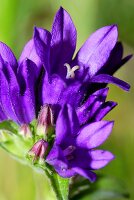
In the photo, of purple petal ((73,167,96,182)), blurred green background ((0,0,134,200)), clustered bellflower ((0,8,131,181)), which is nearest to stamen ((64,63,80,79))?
clustered bellflower ((0,8,131,181))

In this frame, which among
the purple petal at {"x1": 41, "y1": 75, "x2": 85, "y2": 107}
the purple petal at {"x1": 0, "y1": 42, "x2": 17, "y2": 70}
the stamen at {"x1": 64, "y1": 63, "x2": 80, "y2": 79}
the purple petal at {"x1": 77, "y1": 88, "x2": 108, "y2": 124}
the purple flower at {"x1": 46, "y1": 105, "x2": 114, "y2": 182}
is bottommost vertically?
the purple flower at {"x1": 46, "y1": 105, "x2": 114, "y2": 182}

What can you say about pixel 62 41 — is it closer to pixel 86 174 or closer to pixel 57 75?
pixel 57 75

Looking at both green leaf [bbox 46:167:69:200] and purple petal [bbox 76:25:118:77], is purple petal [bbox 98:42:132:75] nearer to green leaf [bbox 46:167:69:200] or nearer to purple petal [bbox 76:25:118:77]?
purple petal [bbox 76:25:118:77]

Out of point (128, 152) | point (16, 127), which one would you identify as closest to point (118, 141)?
point (128, 152)

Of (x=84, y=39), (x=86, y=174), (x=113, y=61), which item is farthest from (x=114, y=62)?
(x=84, y=39)

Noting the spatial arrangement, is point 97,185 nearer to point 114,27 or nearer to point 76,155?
point 76,155

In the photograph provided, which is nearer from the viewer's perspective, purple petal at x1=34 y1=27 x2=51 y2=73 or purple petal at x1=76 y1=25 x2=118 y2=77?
purple petal at x1=34 y1=27 x2=51 y2=73
